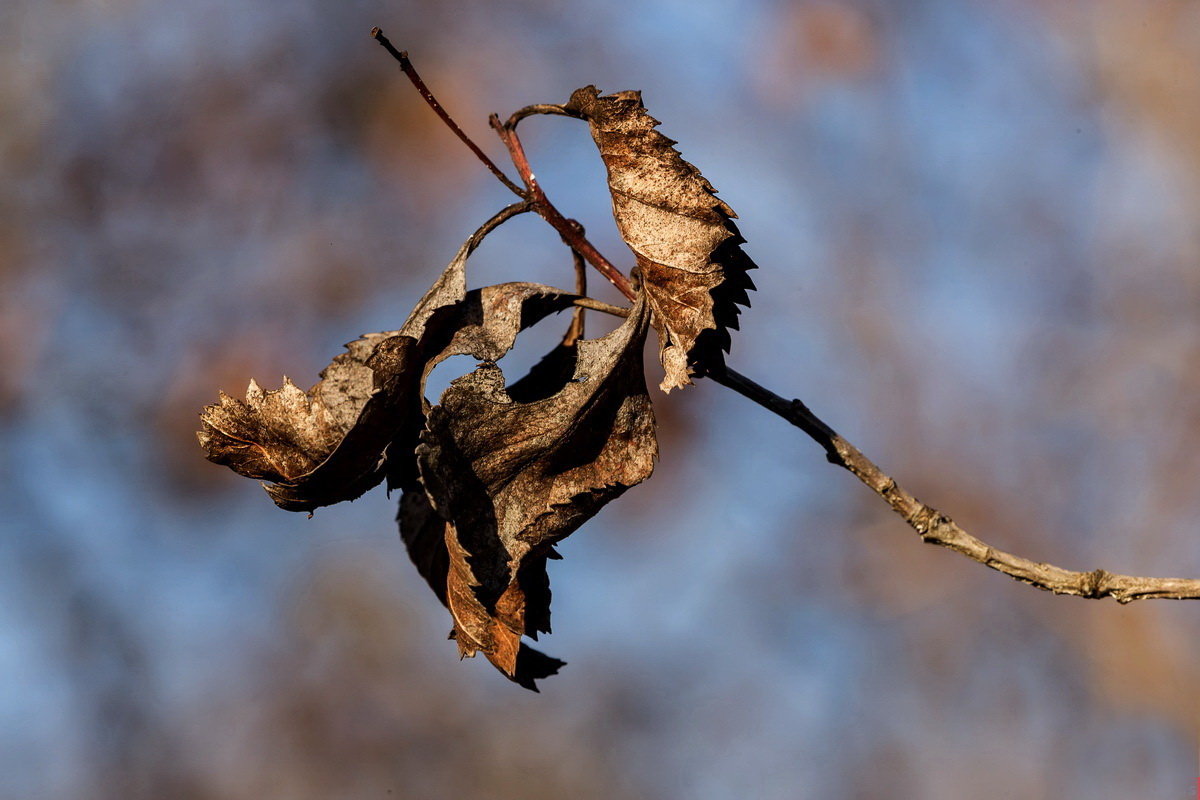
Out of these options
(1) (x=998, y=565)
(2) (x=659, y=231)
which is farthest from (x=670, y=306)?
(1) (x=998, y=565)

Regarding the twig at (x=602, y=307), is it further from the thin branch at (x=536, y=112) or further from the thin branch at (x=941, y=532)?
the thin branch at (x=536, y=112)

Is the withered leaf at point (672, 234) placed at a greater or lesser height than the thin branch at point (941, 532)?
greater

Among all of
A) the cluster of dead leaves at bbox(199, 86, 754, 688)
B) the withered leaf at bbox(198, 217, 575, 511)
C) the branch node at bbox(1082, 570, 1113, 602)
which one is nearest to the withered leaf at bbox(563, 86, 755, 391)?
the cluster of dead leaves at bbox(199, 86, 754, 688)

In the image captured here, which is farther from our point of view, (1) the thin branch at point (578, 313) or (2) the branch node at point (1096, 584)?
(1) the thin branch at point (578, 313)

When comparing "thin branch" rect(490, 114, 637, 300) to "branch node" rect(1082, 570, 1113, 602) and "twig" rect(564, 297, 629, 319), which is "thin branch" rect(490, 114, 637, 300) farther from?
"branch node" rect(1082, 570, 1113, 602)

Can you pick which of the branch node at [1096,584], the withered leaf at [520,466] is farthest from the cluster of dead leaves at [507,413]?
the branch node at [1096,584]

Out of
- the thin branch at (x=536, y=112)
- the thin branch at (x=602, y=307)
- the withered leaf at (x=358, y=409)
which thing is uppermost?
the thin branch at (x=536, y=112)
